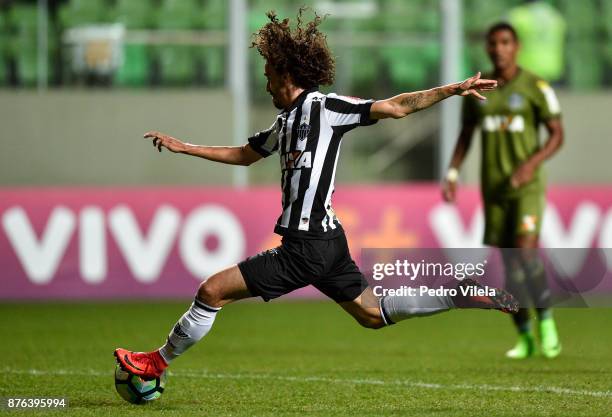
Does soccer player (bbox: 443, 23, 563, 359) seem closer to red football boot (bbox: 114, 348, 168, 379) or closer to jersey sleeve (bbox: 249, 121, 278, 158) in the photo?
jersey sleeve (bbox: 249, 121, 278, 158)

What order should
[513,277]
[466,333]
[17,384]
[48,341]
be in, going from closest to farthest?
[17,384] → [513,277] → [48,341] → [466,333]

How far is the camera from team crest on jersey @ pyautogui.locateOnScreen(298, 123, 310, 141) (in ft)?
21.4

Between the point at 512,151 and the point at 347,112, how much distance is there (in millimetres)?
3387

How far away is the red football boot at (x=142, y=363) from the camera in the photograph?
6707 millimetres

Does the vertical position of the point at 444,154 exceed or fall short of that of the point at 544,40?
it falls short

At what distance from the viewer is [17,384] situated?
7.66 meters

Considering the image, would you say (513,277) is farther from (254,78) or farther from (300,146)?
(254,78)

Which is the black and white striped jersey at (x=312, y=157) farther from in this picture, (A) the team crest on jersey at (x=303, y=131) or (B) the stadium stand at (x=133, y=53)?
(B) the stadium stand at (x=133, y=53)

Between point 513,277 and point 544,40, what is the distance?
9238 mm

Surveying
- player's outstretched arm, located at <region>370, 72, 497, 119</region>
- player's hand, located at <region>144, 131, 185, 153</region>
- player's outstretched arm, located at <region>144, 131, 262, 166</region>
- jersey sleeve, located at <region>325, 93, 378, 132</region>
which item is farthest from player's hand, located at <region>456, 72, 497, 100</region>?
player's hand, located at <region>144, 131, 185, 153</region>

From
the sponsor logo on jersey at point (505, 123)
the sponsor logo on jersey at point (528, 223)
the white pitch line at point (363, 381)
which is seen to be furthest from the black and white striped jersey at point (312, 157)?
the sponsor logo on jersey at point (505, 123)

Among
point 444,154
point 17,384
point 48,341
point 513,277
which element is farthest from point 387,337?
point 444,154

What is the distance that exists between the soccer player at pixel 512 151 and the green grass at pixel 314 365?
554 millimetres

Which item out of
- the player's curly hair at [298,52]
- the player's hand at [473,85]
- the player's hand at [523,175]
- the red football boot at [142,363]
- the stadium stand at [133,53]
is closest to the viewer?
the player's hand at [473,85]
